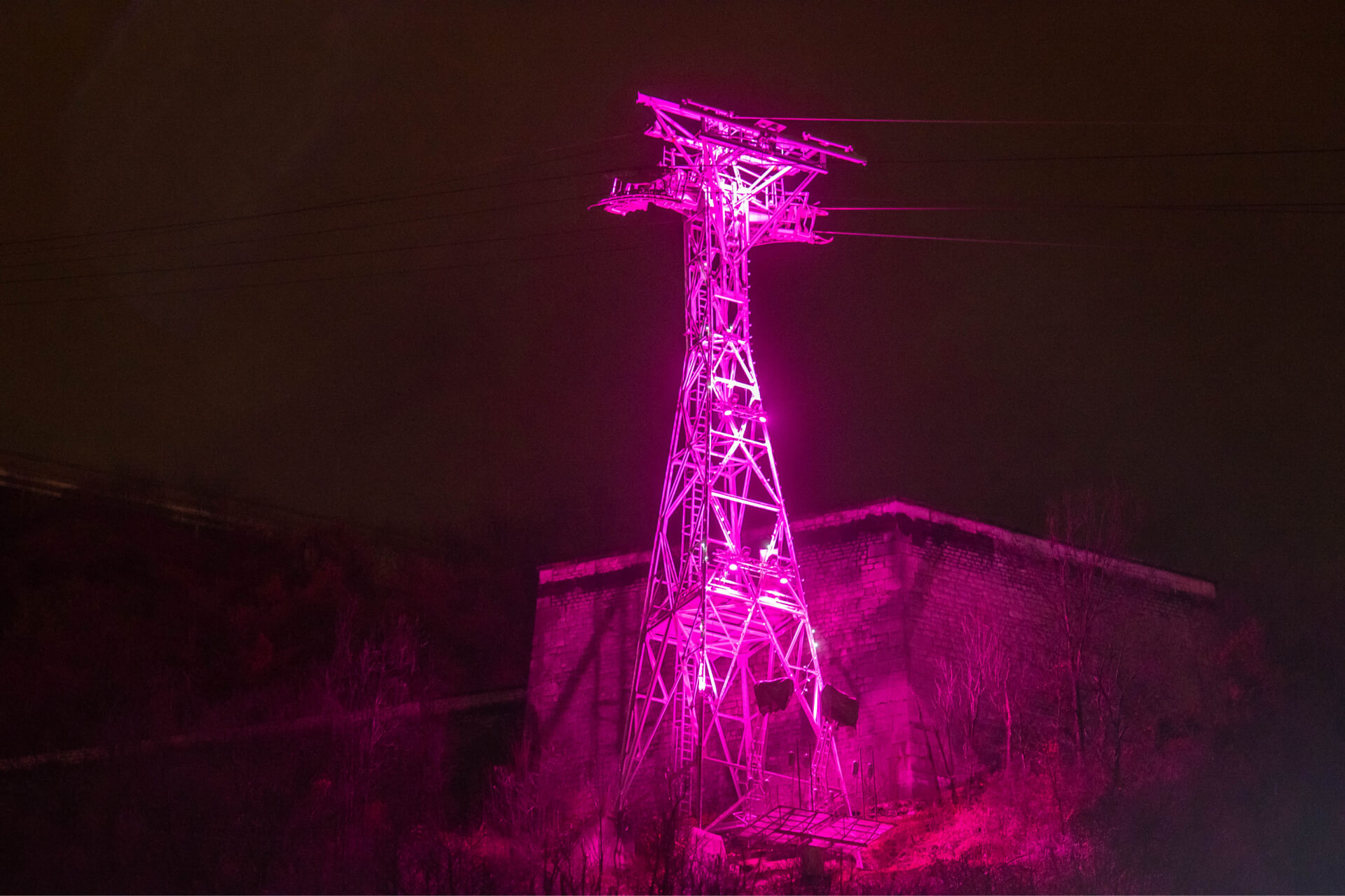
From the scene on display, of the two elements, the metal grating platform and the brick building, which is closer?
the metal grating platform

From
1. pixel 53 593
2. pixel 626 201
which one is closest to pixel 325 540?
pixel 53 593

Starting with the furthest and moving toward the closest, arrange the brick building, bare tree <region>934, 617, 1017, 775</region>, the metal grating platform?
the brick building, bare tree <region>934, 617, 1017, 775</region>, the metal grating platform

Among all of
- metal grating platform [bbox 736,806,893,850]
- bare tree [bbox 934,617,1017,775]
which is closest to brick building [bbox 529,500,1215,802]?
bare tree [bbox 934,617,1017,775]

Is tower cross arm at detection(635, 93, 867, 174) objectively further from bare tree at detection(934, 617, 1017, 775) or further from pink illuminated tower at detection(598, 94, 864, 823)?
bare tree at detection(934, 617, 1017, 775)

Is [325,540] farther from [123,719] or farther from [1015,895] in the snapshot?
[1015,895]

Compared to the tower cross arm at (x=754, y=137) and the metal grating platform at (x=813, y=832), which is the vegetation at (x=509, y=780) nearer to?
the metal grating platform at (x=813, y=832)

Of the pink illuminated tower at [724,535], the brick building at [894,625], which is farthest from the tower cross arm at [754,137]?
the brick building at [894,625]
